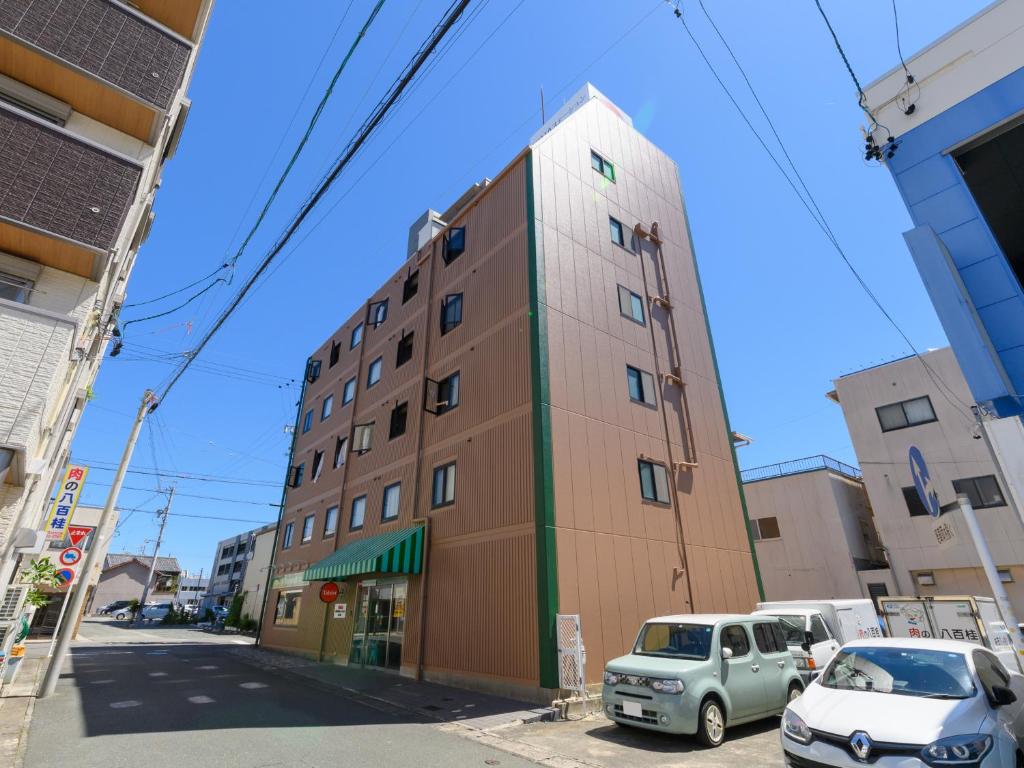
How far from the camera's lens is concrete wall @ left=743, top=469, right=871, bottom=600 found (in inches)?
906

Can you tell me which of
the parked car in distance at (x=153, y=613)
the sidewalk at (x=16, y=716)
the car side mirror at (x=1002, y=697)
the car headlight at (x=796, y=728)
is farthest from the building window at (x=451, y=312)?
the parked car in distance at (x=153, y=613)

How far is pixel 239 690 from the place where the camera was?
1232 cm

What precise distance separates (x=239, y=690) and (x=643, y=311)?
16180mm

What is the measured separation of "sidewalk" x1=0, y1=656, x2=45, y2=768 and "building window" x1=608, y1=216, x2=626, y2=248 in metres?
18.4

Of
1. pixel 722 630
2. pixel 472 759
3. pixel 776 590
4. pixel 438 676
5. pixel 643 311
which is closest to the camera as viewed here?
pixel 472 759

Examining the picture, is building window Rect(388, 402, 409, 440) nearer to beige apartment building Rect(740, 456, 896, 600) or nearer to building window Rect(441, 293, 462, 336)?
building window Rect(441, 293, 462, 336)

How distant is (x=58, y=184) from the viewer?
7695 mm

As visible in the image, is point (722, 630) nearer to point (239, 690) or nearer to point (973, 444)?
point (239, 690)

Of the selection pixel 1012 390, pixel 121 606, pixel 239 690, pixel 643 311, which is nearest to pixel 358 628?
pixel 239 690

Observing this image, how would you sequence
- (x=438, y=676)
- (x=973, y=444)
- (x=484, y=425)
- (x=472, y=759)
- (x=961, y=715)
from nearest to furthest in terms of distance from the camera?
(x=961, y=715), (x=472, y=759), (x=438, y=676), (x=484, y=425), (x=973, y=444)

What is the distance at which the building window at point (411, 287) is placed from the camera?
21.2 meters

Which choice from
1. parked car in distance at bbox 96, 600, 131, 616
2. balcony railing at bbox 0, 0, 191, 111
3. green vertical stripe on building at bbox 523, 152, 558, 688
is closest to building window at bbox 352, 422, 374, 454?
green vertical stripe on building at bbox 523, 152, 558, 688

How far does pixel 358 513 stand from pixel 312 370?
1333 cm

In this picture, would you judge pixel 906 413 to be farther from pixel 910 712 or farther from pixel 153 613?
pixel 153 613
